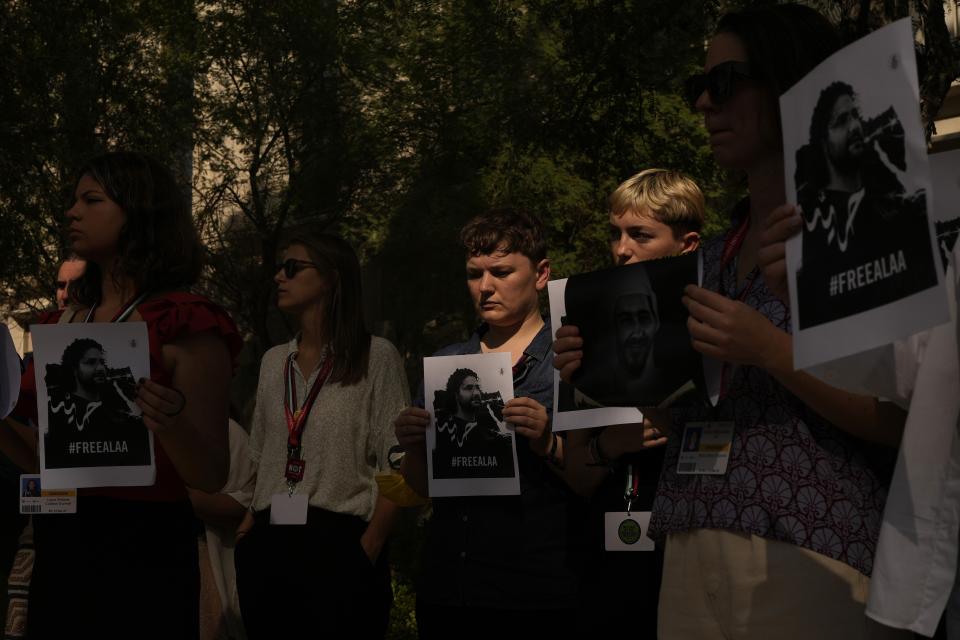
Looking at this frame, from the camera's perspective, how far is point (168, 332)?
12.4ft

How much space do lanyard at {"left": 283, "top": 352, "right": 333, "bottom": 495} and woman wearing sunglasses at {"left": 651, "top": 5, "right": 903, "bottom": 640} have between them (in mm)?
2889

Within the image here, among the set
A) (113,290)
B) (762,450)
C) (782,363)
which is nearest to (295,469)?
(113,290)

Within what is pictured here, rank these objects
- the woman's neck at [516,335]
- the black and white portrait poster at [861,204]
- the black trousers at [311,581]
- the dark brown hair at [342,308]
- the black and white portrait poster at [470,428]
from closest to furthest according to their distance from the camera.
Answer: the black and white portrait poster at [861,204], the black and white portrait poster at [470,428], the woman's neck at [516,335], the black trousers at [311,581], the dark brown hair at [342,308]

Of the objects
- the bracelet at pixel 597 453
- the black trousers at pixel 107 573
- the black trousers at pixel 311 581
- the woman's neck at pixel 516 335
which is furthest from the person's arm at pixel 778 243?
the black trousers at pixel 311 581

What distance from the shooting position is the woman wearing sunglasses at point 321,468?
543 cm

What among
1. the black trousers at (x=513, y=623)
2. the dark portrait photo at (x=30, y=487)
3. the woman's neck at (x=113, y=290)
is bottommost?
the black trousers at (x=513, y=623)

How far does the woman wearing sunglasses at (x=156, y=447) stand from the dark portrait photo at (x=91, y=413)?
0.22ft

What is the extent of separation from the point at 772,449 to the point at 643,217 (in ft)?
6.58

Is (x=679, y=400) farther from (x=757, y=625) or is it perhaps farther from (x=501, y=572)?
(x=501, y=572)

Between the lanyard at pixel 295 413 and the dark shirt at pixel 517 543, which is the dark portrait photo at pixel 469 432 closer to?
the dark shirt at pixel 517 543

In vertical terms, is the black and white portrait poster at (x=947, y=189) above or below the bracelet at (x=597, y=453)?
above

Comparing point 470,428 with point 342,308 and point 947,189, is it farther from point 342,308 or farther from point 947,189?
point 947,189

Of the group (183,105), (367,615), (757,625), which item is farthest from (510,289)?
(183,105)

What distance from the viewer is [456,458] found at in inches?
179
